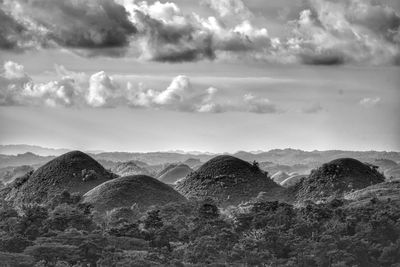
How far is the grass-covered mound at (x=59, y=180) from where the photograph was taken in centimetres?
10619

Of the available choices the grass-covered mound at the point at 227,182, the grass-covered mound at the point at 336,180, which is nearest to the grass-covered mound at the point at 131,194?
the grass-covered mound at the point at 227,182

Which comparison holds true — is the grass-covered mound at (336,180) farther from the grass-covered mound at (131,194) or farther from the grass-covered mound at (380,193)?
the grass-covered mound at (131,194)

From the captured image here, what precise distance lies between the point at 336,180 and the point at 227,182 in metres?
18.5

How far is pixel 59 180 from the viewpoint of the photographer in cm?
10931

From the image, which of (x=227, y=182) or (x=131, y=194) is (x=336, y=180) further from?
(x=131, y=194)

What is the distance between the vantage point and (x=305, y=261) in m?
53.9

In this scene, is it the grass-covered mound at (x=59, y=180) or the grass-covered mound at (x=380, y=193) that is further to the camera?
the grass-covered mound at (x=59, y=180)

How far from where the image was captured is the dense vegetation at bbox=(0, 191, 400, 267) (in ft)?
172

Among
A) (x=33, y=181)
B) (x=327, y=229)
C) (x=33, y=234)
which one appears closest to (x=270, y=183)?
(x=33, y=181)

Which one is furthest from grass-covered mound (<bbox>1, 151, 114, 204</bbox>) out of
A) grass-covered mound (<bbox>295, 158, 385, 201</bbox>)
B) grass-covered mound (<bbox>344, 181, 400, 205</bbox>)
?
grass-covered mound (<bbox>344, 181, 400, 205</bbox>)

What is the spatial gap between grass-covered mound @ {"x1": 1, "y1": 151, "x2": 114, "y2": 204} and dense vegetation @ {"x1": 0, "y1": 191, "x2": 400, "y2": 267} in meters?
34.2

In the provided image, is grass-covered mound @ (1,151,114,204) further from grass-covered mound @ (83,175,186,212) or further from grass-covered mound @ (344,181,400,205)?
grass-covered mound @ (344,181,400,205)

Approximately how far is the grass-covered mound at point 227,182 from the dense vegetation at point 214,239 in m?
35.1

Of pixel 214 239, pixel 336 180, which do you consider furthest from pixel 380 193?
pixel 214 239
